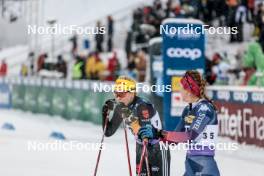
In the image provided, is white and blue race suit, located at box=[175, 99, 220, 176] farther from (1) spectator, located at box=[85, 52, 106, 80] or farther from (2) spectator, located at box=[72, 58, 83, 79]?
(2) spectator, located at box=[72, 58, 83, 79]

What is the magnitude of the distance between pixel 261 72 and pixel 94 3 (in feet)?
78.3

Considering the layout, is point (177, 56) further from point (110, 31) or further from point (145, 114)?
point (110, 31)

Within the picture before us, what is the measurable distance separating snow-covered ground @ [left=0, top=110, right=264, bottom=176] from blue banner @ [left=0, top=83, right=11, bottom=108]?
835 centimetres

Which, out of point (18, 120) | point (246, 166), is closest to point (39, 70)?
point (18, 120)

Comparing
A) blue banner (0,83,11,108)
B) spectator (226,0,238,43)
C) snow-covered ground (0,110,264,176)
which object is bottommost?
snow-covered ground (0,110,264,176)

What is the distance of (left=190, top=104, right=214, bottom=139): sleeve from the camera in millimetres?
5781

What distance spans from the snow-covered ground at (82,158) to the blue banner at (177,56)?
1207mm

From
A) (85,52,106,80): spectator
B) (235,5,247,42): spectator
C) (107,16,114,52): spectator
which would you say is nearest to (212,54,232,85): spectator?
(235,5,247,42): spectator

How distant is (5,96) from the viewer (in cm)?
2530

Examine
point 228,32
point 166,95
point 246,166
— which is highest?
point 228,32

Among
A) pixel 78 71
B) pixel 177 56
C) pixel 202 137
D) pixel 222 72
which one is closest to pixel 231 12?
pixel 222 72

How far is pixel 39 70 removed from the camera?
2602 cm

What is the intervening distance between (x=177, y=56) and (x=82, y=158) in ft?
13.7

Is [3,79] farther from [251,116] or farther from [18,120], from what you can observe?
[251,116]
